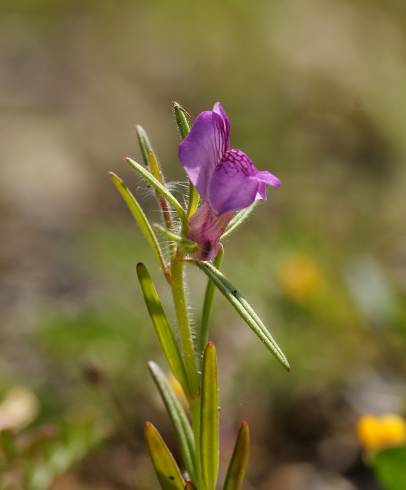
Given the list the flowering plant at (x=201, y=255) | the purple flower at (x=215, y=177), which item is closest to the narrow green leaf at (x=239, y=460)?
the flowering plant at (x=201, y=255)

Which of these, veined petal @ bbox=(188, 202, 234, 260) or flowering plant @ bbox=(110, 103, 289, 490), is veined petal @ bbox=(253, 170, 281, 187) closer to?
flowering plant @ bbox=(110, 103, 289, 490)

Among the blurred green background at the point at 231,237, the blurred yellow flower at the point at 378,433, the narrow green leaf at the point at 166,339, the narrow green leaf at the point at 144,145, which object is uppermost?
the narrow green leaf at the point at 144,145

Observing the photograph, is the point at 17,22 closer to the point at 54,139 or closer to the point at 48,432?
the point at 54,139

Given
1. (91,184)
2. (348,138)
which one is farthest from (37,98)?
(348,138)

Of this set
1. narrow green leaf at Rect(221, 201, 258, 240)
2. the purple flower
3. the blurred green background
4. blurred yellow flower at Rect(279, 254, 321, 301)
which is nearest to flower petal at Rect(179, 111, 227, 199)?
the purple flower

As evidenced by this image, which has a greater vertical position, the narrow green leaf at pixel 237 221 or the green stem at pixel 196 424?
the narrow green leaf at pixel 237 221

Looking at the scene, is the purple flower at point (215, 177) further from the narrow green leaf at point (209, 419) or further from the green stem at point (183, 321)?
the narrow green leaf at point (209, 419)

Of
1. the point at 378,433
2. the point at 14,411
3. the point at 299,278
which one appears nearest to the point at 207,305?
the point at 14,411
